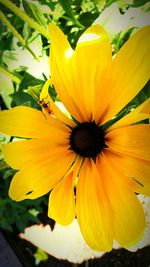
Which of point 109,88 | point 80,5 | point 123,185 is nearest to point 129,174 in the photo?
point 123,185

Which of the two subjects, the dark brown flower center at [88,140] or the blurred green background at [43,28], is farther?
the blurred green background at [43,28]

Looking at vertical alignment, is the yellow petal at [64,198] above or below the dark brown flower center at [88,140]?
below

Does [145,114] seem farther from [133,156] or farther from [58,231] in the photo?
[58,231]

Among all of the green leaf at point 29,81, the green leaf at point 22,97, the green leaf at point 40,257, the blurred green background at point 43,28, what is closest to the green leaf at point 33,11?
the blurred green background at point 43,28

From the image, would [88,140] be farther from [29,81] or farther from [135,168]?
[29,81]

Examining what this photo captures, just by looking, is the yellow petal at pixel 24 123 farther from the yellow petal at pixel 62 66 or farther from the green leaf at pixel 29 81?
the green leaf at pixel 29 81
